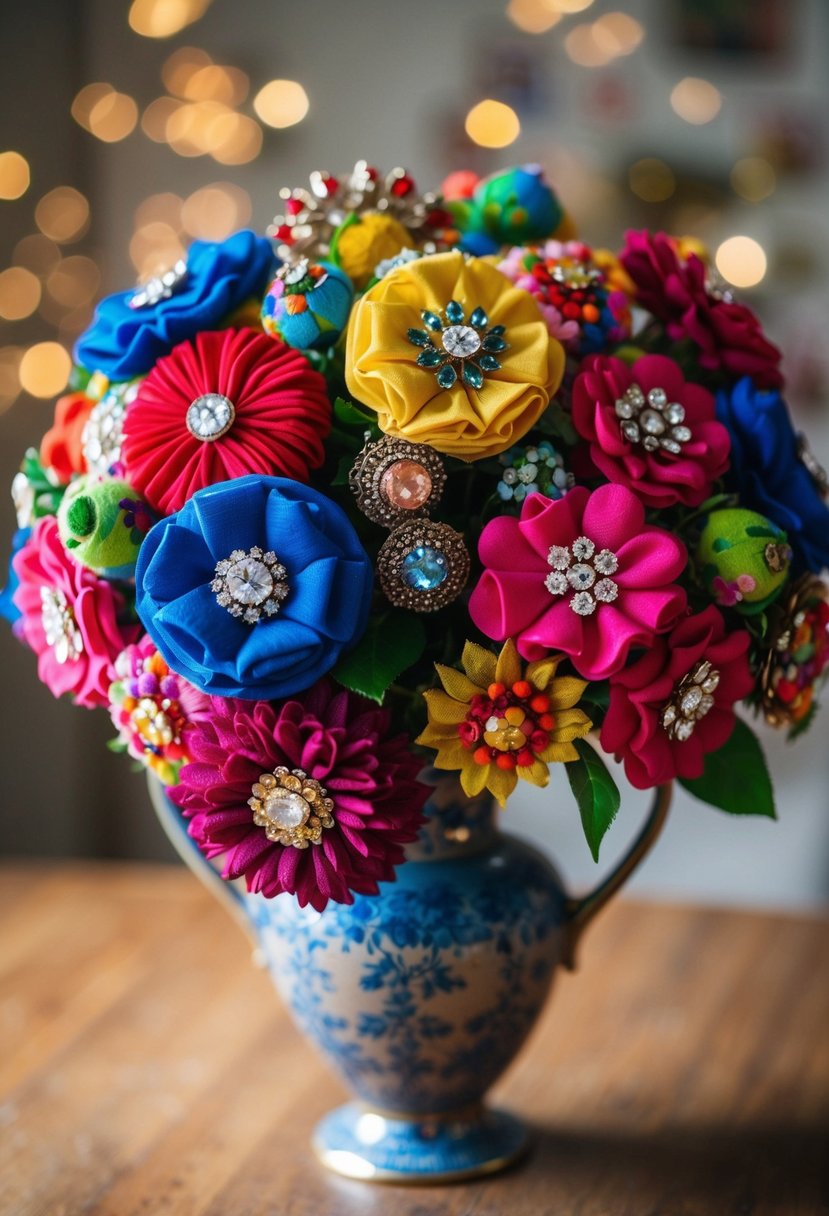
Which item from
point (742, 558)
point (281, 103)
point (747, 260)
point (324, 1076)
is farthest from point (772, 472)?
point (281, 103)

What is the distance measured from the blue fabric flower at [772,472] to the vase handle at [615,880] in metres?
0.16

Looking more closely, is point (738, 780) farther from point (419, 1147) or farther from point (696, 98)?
point (696, 98)

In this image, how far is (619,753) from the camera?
0.60 meters

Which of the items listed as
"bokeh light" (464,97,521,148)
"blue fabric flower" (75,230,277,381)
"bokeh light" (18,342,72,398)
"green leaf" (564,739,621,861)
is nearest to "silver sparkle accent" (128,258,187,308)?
"blue fabric flower" (75,230,277,381)

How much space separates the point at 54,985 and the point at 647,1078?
488 mm

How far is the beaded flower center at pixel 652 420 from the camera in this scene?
24.0 inches

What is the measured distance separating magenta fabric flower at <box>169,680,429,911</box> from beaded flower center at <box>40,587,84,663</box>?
0.11 meters

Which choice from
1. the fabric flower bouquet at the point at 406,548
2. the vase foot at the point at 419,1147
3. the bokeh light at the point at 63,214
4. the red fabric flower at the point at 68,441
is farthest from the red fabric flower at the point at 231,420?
the bokeh light at the point at 63,214

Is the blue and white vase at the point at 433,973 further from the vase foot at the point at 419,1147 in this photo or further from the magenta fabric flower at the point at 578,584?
the magenta fabric flower at the point at 578,584

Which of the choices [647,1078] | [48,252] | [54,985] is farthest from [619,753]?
[48,252]

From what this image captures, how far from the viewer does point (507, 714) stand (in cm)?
58

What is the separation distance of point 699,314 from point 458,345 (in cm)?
17

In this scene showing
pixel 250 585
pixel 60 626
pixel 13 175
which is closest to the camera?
pixel 250 585

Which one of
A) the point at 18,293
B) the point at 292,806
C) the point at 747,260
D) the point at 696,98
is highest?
the point at 696,98
